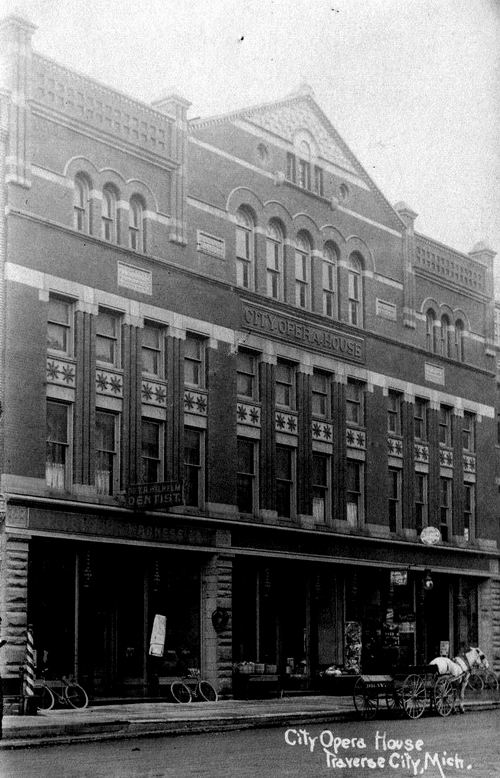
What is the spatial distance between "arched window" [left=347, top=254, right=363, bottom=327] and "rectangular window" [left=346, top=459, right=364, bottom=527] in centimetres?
485

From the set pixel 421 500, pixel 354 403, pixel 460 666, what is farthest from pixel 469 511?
pixel 460 666

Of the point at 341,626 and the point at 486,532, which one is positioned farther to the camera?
the point at 486,532

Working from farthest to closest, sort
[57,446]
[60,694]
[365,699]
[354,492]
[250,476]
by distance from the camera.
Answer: [354,492]
[250,476]
[57,446]
[60,694]
[365,699]

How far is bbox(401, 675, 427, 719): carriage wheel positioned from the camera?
2822 cm

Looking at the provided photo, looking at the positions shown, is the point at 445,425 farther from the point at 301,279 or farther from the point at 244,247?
the point at 244,247

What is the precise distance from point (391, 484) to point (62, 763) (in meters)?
27.9

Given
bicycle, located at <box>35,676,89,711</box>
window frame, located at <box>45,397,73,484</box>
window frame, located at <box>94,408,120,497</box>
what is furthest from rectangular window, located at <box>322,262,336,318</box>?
bicycle, located at <box>35,676,89,711</box>

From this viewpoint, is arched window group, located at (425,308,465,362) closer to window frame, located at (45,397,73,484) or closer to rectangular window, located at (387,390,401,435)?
rectangular window, located at (387,390,401,435)

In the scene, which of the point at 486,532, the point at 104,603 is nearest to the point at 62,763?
the point at 104,603

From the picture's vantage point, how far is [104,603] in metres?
32.8


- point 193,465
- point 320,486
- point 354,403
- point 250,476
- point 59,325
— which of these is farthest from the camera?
point 354,403

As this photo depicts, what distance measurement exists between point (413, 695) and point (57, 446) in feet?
34.2

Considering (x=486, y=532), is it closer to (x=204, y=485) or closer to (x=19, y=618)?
(x=204, y=485)

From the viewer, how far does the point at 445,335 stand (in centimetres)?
4931
